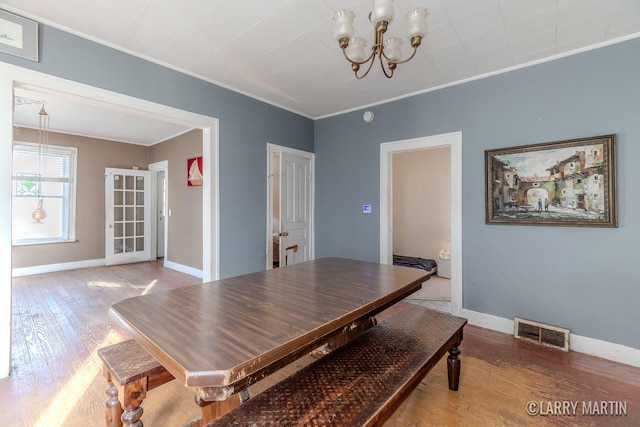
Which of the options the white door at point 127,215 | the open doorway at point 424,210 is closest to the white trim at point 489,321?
the open doorway at point 424,210

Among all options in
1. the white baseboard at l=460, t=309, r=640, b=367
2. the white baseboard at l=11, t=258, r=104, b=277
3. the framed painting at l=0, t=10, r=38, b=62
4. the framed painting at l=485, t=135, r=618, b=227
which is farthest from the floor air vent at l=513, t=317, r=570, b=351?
the white baseboard at l=11, t=258, r=104, b=277

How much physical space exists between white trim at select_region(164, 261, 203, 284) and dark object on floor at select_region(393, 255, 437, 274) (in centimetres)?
352

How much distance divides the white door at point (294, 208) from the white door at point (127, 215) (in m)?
4.09

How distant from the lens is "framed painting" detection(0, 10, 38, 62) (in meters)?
1.97

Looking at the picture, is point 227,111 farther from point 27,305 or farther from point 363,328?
point 27,305

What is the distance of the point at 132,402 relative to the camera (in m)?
1.29

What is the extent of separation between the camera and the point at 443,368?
7.24ft

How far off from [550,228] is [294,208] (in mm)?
2953

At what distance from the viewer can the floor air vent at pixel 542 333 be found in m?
2.55

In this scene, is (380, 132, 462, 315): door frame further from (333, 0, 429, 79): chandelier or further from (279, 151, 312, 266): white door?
(333, 0, 429, 79): chandelier

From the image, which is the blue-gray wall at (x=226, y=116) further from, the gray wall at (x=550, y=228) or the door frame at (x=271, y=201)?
the gray wall at (x=550, y=228)

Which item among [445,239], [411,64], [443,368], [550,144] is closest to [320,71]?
[411,64]

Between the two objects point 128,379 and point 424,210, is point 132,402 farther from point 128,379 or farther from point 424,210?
point 424,210

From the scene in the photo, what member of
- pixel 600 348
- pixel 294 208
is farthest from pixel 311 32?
Answer: pixel 600 348
